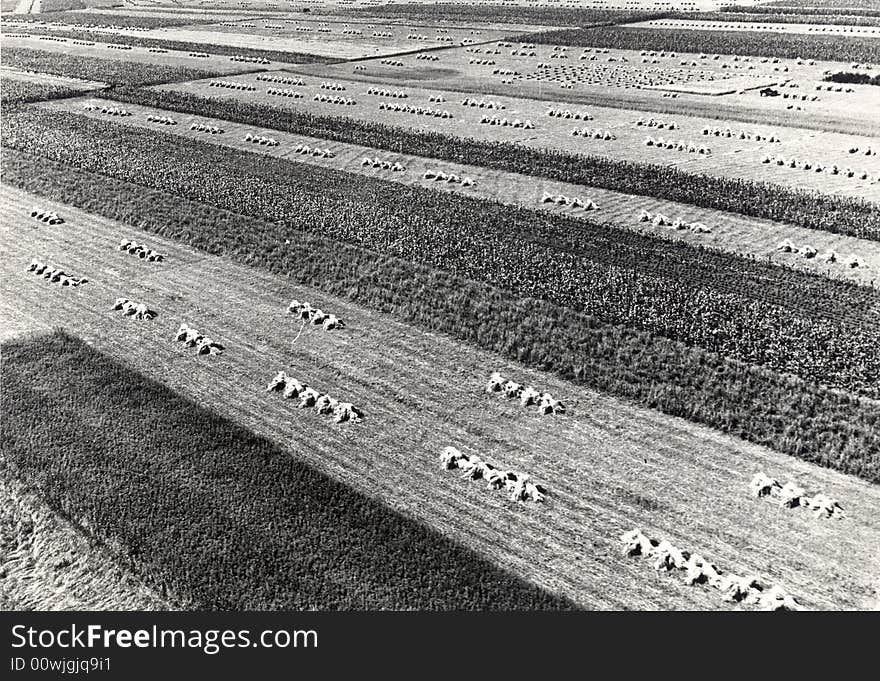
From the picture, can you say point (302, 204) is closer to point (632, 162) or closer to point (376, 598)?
point (632, 162)

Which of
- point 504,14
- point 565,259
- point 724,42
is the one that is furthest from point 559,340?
point 504,14

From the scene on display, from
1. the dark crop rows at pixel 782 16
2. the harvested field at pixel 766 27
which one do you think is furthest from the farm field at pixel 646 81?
the dark crop rows at pixel 782 16

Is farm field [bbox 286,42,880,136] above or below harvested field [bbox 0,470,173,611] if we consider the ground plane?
above

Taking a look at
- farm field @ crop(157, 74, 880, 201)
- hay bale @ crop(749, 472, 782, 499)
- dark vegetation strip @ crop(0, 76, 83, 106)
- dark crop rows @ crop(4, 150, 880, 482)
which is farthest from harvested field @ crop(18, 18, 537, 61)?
hay bale @ crop(749, 472, 782, 499)

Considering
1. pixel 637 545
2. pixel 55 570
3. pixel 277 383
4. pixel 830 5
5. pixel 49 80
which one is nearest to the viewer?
pixel 55 570

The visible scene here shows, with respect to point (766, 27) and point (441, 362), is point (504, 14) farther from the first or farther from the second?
point (441, 362)

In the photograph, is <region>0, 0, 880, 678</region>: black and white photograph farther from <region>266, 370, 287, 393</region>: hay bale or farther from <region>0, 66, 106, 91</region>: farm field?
<region>0, 66, 106, 91</region>: farm field

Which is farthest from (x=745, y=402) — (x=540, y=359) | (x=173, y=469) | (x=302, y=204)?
(x=302, y=204)
